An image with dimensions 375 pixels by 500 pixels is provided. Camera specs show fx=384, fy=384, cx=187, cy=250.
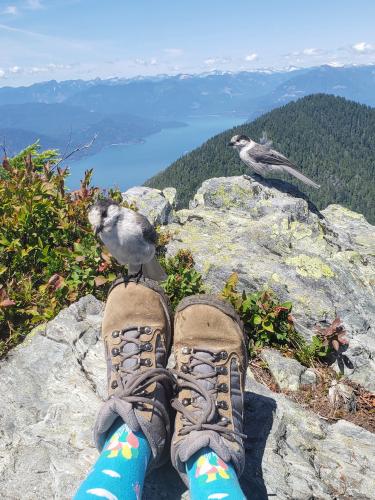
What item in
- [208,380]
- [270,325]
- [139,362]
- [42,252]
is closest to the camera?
[208,380]

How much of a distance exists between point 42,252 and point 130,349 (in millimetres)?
2979

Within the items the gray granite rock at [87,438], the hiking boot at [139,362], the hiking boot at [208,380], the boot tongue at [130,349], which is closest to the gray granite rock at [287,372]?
the gray granite rock at [87,438]

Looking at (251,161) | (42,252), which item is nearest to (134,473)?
(42,252)

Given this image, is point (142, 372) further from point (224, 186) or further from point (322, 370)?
point (224, 186)

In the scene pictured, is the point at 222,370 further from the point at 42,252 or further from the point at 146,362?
the point at 42,252

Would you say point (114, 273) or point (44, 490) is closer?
point (44, 490)

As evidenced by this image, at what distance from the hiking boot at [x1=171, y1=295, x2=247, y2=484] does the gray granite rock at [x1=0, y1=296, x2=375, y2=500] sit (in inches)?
16.5

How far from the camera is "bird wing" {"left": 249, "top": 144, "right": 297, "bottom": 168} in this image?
1540 centimetres

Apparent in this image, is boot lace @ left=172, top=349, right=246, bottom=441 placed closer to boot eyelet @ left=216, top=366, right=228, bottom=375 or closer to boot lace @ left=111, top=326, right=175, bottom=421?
boot eyelet @ left=216, top=366, right=228, bottom=375

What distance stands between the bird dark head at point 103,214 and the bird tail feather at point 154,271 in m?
1.00

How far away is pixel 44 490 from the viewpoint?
3.29 m

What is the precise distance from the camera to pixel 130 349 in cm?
427

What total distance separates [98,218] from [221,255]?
2688 millimetres

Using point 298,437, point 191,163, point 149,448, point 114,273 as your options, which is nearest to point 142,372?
point 149,448
